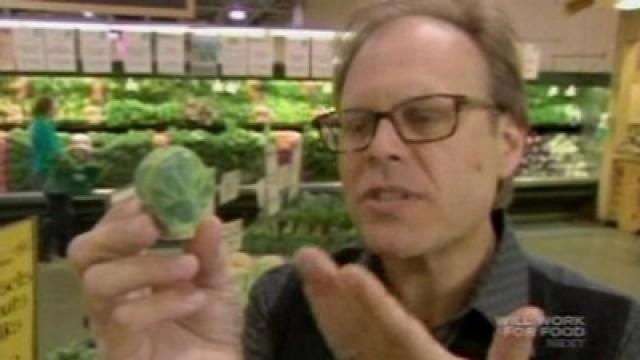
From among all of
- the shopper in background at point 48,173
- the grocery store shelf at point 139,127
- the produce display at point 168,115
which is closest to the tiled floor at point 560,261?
the shopper in background at point 48,173

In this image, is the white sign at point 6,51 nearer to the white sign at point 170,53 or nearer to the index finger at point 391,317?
the white sign at point 170,53

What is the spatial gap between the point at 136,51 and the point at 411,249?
6.53 metres

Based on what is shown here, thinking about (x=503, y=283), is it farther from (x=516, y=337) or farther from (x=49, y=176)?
(x=49, y=176)

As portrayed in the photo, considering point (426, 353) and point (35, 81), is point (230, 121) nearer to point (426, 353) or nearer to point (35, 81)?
point (35, 81)

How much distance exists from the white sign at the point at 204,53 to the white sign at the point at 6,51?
5.15ft

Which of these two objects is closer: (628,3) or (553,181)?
(628,3)

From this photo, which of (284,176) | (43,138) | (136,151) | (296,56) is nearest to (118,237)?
(284,176)

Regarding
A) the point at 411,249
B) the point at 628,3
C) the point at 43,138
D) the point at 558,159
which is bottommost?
the point at 558,159

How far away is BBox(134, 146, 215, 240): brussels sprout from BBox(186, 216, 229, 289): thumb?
0.01m

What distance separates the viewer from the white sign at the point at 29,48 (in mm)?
6984

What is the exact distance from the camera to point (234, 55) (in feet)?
25.4

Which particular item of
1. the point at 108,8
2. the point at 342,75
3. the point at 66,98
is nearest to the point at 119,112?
the point at 66,98

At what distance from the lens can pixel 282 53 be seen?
7957mm

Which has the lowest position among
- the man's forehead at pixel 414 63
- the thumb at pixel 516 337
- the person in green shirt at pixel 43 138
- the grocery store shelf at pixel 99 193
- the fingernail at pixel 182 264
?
the grocery store shelf at pixel 99 193
